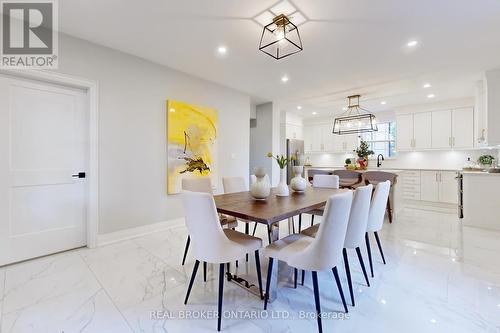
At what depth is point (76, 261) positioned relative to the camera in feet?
8.23

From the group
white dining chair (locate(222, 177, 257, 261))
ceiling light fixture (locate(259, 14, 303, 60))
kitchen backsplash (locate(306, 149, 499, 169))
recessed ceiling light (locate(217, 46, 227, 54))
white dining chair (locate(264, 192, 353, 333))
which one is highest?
recessed ceiling light (locate(217, 46, 227, 54))

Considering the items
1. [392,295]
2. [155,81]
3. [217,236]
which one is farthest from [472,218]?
[155,81]

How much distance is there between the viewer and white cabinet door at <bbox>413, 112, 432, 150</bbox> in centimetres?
573

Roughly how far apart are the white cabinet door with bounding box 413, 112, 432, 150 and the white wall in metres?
5.58

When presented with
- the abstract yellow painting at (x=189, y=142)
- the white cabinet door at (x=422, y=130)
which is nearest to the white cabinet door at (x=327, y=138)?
the white cabinet door at (x=422, y=130)

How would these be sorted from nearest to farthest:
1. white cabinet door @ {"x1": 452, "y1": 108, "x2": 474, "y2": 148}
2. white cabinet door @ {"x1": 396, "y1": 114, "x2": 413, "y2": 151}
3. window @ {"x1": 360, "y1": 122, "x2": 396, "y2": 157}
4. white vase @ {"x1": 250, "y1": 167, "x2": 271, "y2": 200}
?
white vase @ {"x1": 250, "y1": 167, "x2": 271, "y2": 200}, white cabinet door @ {"x1": 452, "y1": 108, "x2": 474, "y2": 148}, white cabinet door @ {"x1": 396, "y1": 114, "x2": 413, "y2": 151}, window @ {"x1": 360, "y1": 122, "x2": 396, "y2": 157}

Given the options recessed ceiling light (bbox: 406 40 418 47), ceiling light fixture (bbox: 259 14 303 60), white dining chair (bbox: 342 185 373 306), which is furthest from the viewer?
recessed ceiling light (bbox: 406 40 418 47)

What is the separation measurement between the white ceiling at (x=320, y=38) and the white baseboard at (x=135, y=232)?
2.48 meters

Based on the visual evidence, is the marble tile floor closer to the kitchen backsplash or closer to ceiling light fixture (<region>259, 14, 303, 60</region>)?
ceiling light fixture (<region>259, 14, 303, 60</region>)

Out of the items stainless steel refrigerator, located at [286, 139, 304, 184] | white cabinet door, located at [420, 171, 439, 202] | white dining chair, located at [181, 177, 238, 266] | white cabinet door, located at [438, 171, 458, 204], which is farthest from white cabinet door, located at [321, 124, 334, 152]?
white dining chair, located at [181, 177, 238, 266]

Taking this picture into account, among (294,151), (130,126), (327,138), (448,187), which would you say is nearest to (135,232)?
(130,126)

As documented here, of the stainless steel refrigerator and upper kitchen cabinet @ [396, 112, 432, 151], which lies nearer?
upper kitchen cabinet @ [396, 112, 432, 151]

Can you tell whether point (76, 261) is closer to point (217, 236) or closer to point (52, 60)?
point (217, 236)

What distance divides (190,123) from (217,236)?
273cm
